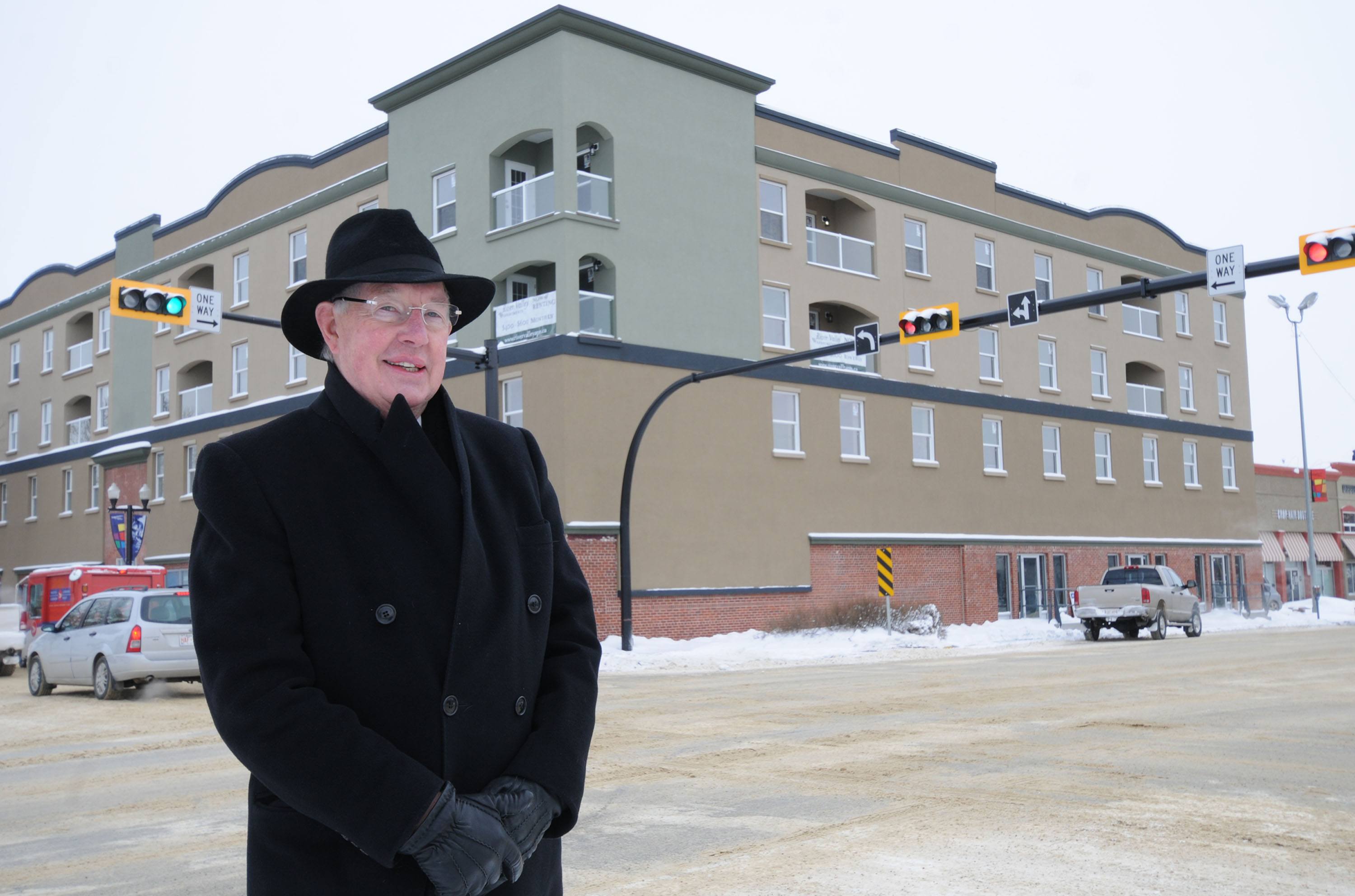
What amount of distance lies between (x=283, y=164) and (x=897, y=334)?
24153 mm

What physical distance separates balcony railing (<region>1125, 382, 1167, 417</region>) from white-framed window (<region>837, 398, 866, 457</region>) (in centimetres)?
1402

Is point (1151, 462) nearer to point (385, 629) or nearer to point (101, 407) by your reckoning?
point (101, 407)

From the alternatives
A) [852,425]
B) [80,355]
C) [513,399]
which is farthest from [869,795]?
[80,355]

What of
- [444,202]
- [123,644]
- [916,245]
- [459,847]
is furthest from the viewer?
[916,245]

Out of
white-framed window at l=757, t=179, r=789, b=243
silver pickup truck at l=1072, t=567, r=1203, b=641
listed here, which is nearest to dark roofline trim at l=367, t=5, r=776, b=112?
white-framed window at l=757, t=179, r=789, b=243

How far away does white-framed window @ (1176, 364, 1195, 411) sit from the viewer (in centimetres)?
4728

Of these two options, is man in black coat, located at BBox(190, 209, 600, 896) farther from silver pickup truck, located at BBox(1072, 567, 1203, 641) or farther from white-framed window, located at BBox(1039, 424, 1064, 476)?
white-framed window, located at BBox(1039, 424, 1064, 476)

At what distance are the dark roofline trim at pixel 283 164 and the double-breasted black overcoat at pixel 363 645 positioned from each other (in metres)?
33.2

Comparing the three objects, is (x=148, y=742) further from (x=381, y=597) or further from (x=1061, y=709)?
(x=381, y=597)

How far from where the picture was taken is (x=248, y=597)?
2.56 meters

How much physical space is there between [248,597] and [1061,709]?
1204 centimetres

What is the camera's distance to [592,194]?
2948cm

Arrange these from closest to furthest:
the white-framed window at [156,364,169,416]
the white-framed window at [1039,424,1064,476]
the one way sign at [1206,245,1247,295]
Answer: the one way sign at [1206,245,1247,295]
the white-framed window at [1039,424,1064,476]
the white-framed window at [156,364,169,416]

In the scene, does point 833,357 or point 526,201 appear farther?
point 833,357
